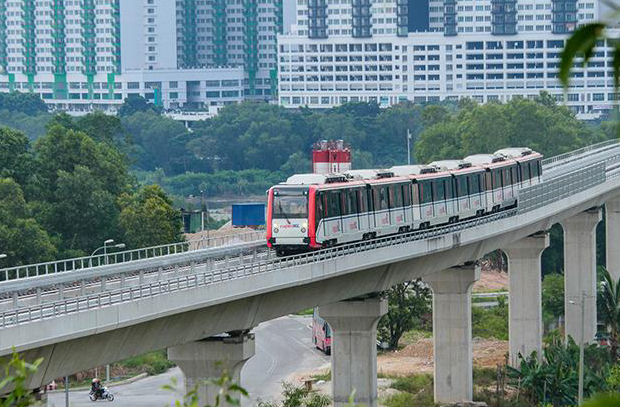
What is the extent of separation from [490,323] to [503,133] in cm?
6674

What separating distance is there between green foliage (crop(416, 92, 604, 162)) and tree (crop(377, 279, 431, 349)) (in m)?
69.3

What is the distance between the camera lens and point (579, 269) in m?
99.7

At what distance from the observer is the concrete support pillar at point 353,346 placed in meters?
62.2

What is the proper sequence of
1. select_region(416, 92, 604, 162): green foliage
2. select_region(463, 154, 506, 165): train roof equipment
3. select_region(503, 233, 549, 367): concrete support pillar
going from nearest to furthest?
select_region(463, 154, 506, 165): train roof equipment < select_region(503, 233, 549, 367): concrete support pillar < select_region(416, 92, 604, 162): green foliage

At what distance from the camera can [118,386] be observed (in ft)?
265

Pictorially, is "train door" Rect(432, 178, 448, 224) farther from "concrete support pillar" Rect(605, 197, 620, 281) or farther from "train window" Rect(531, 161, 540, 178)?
"concrete support pillar" Rect(605, 197, 620, 281)

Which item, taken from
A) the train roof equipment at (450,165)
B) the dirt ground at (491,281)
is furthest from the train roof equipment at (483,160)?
the dirt ground at (491,281)

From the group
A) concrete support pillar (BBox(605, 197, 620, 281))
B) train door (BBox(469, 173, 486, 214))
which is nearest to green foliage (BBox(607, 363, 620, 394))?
train door (BBox(469, 173, 486, 214))

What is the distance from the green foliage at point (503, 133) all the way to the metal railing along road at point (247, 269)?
7761cm

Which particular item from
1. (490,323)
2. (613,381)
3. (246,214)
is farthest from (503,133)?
(613,381)

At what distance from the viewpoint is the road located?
75.1 meters

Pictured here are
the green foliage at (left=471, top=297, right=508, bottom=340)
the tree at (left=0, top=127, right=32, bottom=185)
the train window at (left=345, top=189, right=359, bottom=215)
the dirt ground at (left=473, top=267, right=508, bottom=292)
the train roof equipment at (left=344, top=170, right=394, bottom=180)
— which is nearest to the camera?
the train window at (left=345, top=189, right=359, bottom=215)

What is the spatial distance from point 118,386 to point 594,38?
73.9 meters

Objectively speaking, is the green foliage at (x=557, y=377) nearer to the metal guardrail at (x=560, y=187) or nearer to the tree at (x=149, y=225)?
the metal guardrail at (x=560, y=187)
